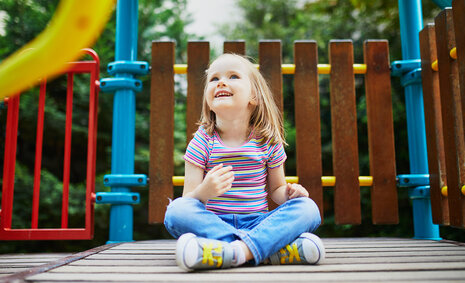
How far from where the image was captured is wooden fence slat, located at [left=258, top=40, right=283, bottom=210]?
2344 mm

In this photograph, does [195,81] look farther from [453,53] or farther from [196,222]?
[453,53]

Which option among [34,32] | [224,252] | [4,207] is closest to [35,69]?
[224,252]

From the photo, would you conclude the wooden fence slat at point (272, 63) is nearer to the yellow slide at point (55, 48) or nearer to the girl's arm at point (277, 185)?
the girl's arm at point (277, 185)

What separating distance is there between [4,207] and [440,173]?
227 cm

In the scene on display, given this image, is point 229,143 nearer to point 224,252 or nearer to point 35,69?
point 224,252

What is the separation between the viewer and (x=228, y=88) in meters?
1.65

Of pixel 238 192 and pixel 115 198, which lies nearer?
pixel 238 192

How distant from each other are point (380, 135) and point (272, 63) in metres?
0.80

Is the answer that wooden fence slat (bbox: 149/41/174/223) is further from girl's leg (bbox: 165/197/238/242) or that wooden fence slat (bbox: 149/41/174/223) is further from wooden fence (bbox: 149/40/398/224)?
girl's leg (bbox: 165/197/238/242)

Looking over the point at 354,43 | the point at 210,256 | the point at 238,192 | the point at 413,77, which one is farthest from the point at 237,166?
the point at 354,43

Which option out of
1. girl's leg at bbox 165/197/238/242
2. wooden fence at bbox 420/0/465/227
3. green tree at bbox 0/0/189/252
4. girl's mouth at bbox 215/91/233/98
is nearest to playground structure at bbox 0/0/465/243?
wooden fence at bbox 420/0/465/227

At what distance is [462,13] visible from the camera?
1604mm

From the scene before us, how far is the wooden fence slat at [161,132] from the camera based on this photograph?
2252 mm

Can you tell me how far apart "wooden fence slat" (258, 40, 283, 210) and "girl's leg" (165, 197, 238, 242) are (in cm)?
116
